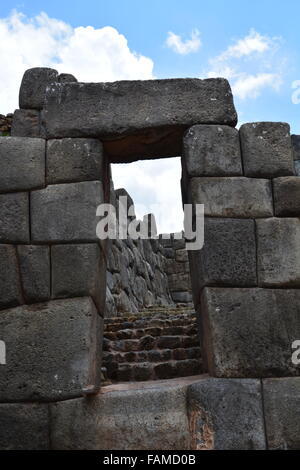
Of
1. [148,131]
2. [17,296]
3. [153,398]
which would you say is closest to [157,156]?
[148,131]

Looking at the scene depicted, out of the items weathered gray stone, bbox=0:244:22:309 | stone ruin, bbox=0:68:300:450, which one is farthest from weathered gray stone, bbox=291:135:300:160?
weathered gray stone, bbox=0:244:22:309

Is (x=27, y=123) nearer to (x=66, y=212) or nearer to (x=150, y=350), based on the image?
(x=66, y=212)

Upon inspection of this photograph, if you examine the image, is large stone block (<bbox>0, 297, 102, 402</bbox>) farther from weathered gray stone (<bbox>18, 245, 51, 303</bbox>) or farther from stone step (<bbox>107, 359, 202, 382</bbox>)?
stone step (<bbox>107, 359, 202, 382</bbox>)

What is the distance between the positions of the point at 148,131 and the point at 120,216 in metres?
5.80

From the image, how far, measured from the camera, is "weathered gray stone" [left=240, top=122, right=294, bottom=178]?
13.9 ft

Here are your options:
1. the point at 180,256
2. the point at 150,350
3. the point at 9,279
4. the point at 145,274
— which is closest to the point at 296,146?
the point at 150,350

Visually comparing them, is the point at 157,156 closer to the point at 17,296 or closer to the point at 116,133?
the point at 116,133

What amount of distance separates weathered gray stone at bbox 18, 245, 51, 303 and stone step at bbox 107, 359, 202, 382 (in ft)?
6.31

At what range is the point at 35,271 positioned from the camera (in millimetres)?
3955

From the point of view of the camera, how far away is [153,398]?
3.69 m

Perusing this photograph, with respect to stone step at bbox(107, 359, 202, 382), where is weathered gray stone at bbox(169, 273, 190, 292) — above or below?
above

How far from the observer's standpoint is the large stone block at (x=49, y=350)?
3.71m

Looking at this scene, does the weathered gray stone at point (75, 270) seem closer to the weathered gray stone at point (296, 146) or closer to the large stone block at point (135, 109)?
the large stone block at point (135, 109)

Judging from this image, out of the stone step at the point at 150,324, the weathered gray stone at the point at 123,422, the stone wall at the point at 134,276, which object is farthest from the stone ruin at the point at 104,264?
the stone wall at the point at 134,276
